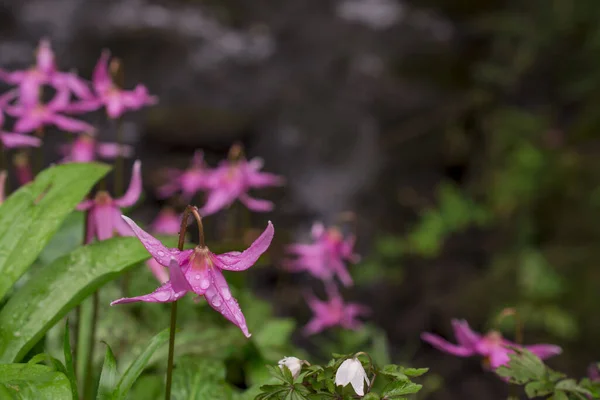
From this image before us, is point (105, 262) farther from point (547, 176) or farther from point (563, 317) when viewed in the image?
point (547, 176)

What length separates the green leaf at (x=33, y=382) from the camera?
38.9 inches

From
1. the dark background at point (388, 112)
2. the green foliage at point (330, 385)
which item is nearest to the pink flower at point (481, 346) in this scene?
the green foliage at point (330, 385)

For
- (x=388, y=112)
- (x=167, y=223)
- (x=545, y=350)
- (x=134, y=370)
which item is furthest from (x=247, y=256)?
(x=388, y=112)

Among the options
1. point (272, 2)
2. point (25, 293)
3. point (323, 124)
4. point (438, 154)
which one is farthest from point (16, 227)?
point (272, 2)

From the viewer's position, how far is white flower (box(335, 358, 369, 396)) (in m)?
0.98

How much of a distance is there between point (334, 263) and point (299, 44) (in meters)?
4.09

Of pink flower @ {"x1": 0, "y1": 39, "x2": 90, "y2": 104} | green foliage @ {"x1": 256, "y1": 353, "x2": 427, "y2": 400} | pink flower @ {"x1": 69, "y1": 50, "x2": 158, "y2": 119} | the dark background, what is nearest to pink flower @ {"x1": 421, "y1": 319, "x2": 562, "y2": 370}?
green foliage @ {"x1": 256, "y1": 353, "x2": 427, "y2": 400}

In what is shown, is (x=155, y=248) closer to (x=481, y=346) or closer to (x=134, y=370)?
(x=134, y=370)

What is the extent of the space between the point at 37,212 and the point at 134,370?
45 centimetres

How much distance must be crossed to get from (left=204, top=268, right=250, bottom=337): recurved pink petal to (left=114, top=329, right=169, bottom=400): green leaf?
0.16 m

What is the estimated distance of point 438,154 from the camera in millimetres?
5645

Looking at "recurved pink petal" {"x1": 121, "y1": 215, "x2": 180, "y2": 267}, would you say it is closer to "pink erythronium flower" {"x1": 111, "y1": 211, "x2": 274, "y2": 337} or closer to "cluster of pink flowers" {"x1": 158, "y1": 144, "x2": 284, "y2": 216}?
"pink erythronium flower" {"x1": 111, "y1": 211, "x2": 274, "y2": 337}

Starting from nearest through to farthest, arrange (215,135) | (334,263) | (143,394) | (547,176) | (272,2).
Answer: (143,394) → (334,263) → (547,176) → (215,135) → (272,2)

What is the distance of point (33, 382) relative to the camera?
1005mm
